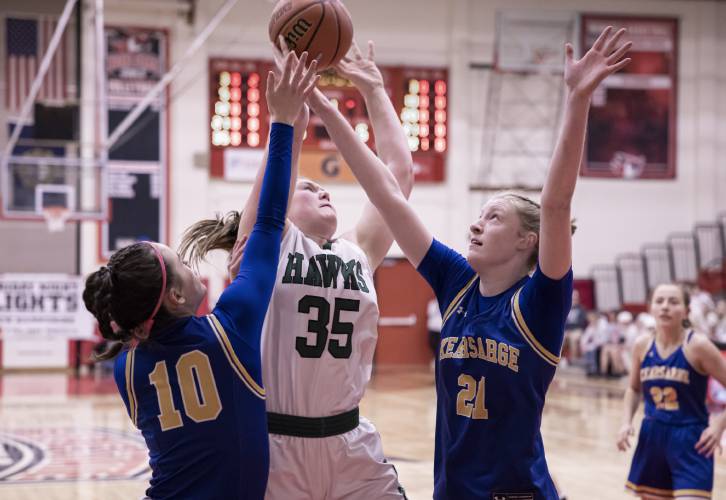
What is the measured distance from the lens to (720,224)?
1992cm

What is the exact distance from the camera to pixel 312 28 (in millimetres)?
3105

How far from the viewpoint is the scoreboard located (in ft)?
59.0

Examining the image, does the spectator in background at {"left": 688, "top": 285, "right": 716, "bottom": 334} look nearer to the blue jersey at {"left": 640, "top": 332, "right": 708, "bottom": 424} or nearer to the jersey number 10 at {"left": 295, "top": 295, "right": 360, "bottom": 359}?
the blue jersey at {"left": 640, "top": 332, "right": 708, "bottom": 424}

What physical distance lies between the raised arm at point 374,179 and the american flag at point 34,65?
39.2ft

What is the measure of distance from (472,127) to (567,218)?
17.7 meters

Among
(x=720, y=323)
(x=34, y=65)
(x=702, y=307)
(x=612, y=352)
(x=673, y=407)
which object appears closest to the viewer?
(x=673, y=407)

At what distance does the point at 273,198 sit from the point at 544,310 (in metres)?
0.82

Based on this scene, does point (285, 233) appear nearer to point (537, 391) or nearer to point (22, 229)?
point (537, 391)

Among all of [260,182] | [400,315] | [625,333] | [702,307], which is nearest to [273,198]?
[260,182]

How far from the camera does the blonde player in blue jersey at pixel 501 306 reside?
2.50 m

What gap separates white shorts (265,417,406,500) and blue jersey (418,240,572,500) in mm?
240

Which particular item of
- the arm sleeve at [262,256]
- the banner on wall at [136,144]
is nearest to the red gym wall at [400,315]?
the banner on wall at [136,144]

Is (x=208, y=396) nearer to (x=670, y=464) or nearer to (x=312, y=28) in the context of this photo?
(x=312, y=28)

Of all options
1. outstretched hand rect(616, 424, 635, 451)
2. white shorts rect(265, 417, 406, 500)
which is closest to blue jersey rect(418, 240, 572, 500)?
white shorts rect(265, 417, 406, 500)
